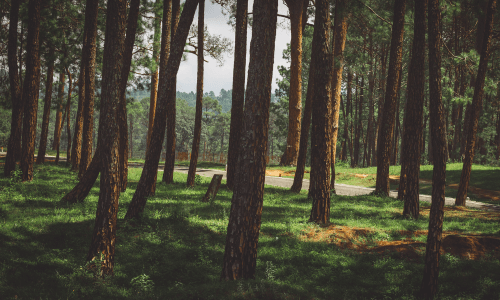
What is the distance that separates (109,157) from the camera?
5805 millimetres

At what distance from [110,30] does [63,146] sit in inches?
4239

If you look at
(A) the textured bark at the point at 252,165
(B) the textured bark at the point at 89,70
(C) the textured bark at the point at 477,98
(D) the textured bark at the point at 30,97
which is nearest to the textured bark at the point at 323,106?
(A) the textured bark at the point at 252,165

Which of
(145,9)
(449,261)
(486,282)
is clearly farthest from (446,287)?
(145,9)

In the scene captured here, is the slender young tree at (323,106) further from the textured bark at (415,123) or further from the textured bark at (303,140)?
the textured bark at (303,140)

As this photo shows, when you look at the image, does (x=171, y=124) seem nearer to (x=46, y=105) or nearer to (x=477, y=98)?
(x=46, y=105)

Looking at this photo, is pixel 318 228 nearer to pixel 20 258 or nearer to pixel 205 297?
pixel 205 297

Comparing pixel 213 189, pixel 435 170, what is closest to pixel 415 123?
pixel 435 170

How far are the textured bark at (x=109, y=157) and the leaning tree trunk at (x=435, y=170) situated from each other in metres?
5.28

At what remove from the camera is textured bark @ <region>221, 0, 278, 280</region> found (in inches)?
214

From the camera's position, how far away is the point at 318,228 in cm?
865

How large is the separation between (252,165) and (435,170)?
10.1 ft

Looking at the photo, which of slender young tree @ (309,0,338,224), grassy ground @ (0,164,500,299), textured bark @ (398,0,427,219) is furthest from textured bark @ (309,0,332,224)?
textured bark @ (398,0,427,219)

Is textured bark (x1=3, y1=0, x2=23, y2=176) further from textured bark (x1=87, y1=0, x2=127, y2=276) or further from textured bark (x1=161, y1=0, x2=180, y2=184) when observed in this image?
textured bark (x1=87, y1=0, x2=127, y2=276)

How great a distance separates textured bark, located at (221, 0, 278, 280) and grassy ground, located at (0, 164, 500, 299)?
1.43 feet
